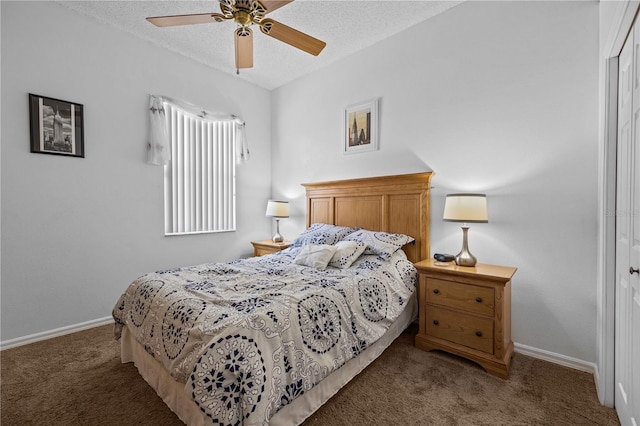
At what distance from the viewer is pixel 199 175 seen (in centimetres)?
370

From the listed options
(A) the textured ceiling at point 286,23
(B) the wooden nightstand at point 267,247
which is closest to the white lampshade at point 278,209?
(B) the wooden nightstand at point 267,247

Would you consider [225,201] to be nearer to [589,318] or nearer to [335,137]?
[335,137]

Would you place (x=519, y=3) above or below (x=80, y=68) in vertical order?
above

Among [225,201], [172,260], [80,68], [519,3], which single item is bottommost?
[172,260]

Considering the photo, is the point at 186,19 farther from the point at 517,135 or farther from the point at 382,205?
the point at 517,135

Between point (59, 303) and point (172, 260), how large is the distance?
41.1 inches

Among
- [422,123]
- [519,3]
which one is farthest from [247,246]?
[519,3]

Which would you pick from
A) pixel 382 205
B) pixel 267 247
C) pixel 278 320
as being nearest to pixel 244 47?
pixel 382 205

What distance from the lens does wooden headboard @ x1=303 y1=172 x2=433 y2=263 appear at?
9.26 ft

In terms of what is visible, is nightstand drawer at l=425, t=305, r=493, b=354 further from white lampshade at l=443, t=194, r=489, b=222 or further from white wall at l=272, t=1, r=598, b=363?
white lampshade at l=443, t=194, r=489, b=222

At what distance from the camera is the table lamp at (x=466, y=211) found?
7.27 ft

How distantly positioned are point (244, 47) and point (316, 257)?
181cm

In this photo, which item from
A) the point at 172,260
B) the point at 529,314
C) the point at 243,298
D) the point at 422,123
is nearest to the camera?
the point at 243,298

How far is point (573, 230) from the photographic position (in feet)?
6.97
